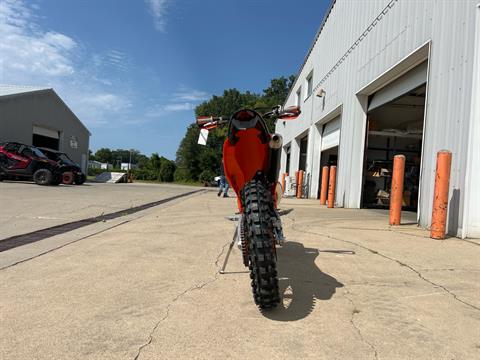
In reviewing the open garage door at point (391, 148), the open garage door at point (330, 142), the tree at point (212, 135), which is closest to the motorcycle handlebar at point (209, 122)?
the open garage door at point (391, 148)

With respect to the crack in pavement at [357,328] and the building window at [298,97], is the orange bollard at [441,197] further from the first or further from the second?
the building window at [298,97]

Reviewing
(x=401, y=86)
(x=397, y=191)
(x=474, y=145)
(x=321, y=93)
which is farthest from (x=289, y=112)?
(x=321, y=93)

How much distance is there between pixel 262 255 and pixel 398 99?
27.6 feet

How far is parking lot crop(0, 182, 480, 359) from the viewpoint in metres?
2.28

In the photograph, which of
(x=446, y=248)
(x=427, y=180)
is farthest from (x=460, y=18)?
(x=446, y=248)

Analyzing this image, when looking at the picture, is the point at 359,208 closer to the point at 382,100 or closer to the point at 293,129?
the point at 382,100

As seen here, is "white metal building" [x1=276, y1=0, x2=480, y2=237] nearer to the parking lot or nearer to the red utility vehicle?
the parking lot

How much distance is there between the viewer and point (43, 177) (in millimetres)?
18297

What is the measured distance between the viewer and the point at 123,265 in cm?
407

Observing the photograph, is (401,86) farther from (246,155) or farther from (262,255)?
(262,255)

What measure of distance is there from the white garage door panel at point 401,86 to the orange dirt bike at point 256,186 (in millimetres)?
5709

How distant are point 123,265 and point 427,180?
18.7 feet

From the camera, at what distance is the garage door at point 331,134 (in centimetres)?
1467

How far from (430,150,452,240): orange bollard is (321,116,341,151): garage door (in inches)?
320
